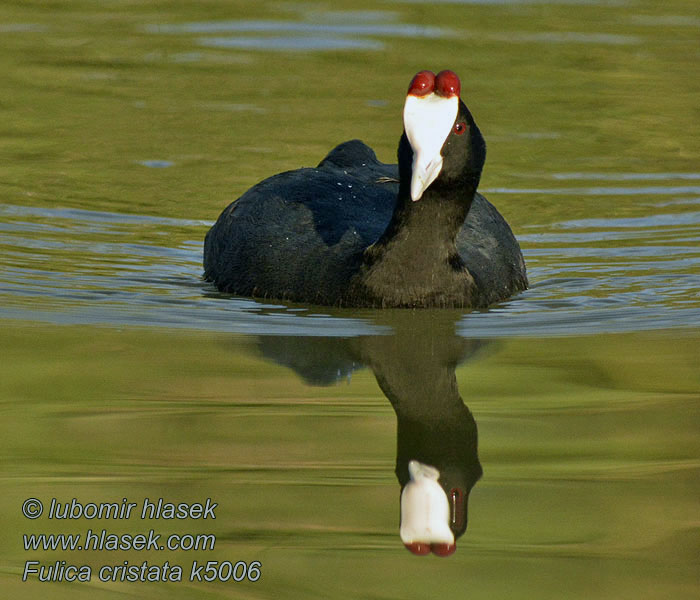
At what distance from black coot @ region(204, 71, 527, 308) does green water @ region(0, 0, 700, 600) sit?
16 centimetres

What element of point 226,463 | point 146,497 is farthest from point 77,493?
point 226,463

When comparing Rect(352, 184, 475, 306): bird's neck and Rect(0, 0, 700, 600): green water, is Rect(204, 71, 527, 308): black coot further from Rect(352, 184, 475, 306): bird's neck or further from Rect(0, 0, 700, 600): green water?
Rect(0, 0, 700, 600): green water

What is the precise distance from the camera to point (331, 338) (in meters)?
6.50

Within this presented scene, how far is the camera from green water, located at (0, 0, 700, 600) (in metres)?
4.20

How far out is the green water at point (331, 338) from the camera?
4203mm

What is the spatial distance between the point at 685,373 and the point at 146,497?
2.37 meters

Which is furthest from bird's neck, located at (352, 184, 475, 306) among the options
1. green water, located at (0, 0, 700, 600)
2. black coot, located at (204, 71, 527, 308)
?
green water, located at (0, 0, 700, 600)

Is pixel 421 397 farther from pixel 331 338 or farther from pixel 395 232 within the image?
pixel 395 232

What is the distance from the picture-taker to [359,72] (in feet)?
43.8

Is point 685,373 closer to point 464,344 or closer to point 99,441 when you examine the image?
point 464,344

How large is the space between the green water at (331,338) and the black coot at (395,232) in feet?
0.51

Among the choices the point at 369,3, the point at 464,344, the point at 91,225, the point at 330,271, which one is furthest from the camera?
the point at 369,3

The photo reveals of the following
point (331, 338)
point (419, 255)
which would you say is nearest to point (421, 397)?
point (331, 338)

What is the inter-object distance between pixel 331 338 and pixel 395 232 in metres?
0.63
